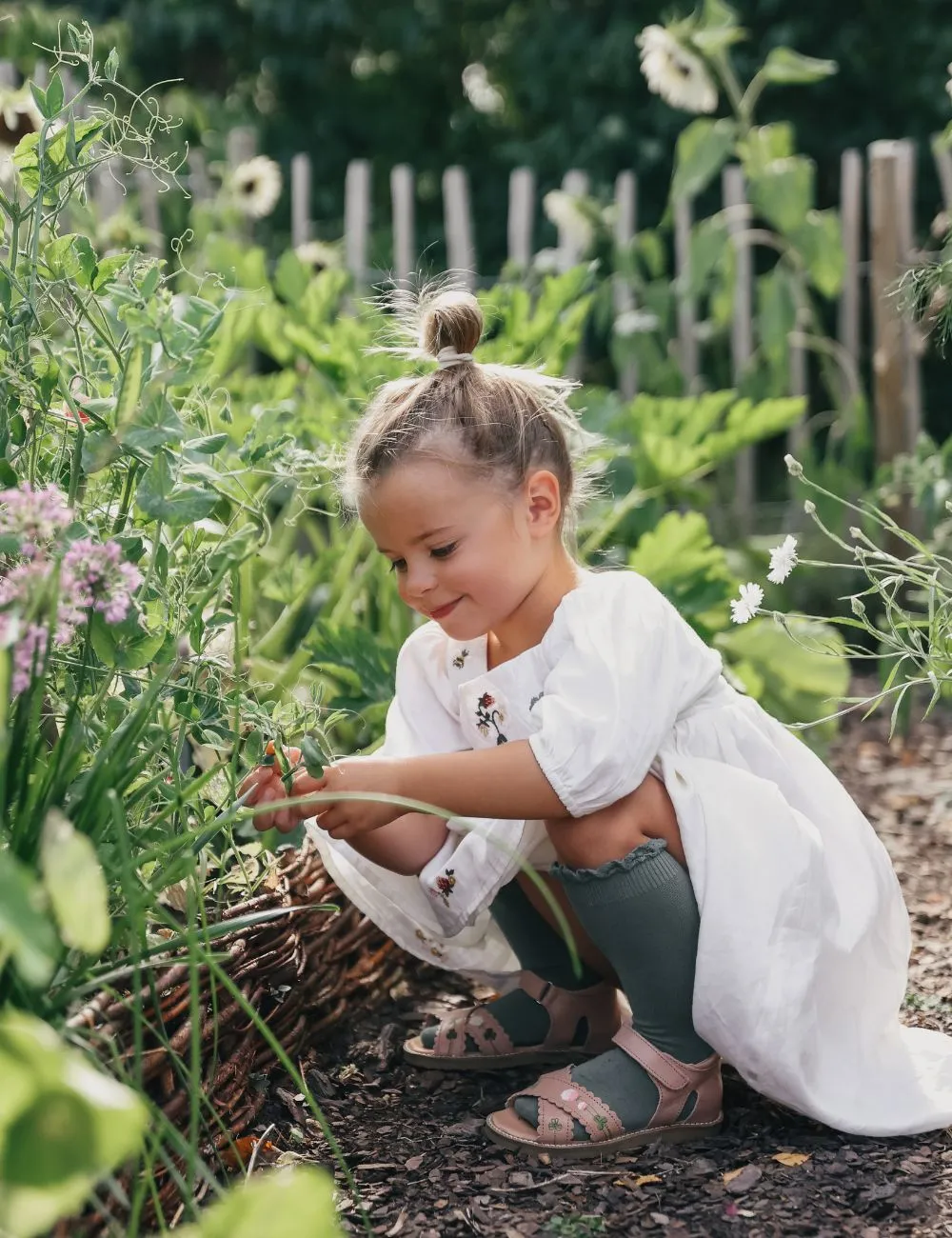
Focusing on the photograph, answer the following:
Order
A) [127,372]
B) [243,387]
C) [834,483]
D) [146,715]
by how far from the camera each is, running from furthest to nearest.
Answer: [834,483] → [243,387] → [127,372] → [146,715]

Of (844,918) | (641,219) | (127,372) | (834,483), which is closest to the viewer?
(127,372)

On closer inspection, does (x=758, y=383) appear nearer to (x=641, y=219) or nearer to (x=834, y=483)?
(x=834, y=483)

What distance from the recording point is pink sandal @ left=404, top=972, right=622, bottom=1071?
Answer: 179cm

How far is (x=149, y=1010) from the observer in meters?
1.30

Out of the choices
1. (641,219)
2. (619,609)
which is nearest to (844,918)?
(619,609)

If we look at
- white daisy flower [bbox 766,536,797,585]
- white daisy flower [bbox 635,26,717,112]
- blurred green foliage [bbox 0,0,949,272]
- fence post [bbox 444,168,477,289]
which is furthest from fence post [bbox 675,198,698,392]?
white daisy flower [bbox 766,536,797,585]

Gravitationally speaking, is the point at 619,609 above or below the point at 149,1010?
above

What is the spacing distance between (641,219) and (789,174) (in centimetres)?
229

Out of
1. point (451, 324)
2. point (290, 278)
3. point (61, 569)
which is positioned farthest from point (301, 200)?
point (61, 569)

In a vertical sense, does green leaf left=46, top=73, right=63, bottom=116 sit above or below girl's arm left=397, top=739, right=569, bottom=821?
above

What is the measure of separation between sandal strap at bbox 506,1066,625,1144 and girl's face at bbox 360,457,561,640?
517 millimetres

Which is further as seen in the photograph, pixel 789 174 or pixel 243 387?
pixel 789 174

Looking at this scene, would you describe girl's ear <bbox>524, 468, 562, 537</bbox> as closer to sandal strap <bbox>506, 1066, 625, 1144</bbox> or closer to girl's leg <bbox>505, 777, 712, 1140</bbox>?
girl's leg <bbox>505, 777, 712, 1140</bbox>

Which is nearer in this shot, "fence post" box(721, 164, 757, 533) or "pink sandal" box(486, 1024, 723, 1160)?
"pink sandal" box(486, 1024, 723, 1160)
